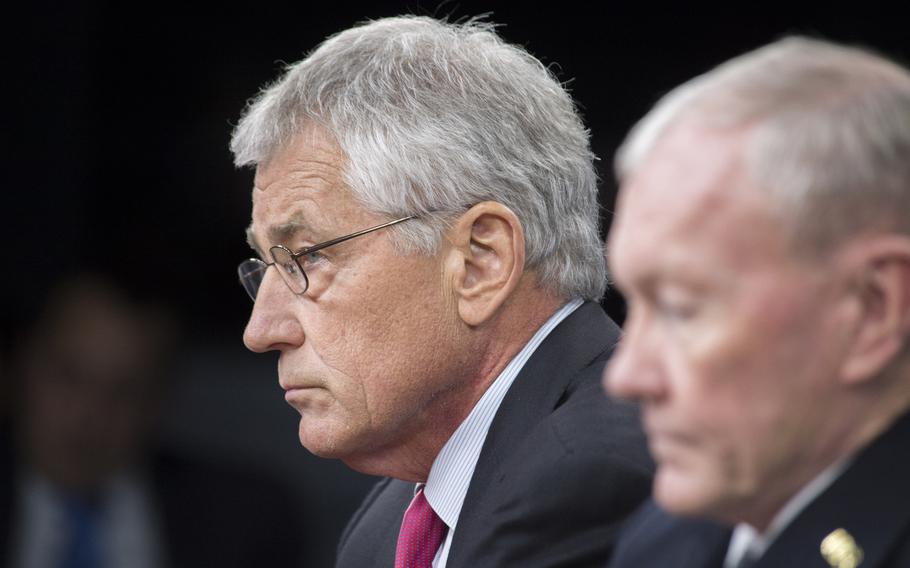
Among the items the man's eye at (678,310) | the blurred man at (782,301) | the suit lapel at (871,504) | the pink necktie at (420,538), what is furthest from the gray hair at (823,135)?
the pink necktie at (420,538)

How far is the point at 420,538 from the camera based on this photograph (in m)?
2.44

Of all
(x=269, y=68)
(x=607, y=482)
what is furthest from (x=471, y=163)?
(x=269, y=68)

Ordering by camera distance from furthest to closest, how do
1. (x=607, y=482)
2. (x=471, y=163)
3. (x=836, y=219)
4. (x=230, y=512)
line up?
(x=230, y=512) → (x=471, y=163) → (x=607, y=482) → (x=836, y=219)

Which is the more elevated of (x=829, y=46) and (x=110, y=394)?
(x=829, y=46)

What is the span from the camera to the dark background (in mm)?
5078

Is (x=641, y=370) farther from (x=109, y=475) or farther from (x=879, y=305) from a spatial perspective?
(x=109, y=475)

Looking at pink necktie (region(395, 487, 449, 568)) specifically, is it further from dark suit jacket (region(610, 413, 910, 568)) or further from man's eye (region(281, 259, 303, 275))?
dark suit jacket (region(610, 413, 910, 568))

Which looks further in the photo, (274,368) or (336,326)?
(274,368)

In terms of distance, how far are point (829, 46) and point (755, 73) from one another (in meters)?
0.12

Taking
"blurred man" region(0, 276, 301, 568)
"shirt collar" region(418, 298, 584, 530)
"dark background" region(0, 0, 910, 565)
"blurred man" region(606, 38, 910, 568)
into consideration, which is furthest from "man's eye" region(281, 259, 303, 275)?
"dark background" region(0, 0, 910, 565)

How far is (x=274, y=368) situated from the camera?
Answer: 5.44m

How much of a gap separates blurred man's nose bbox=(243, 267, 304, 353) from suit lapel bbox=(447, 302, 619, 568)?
0.43m

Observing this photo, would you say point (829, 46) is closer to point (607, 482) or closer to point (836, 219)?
point (836, 219)

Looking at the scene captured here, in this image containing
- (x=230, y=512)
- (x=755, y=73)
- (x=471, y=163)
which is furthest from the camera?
(x=230, y=512)
